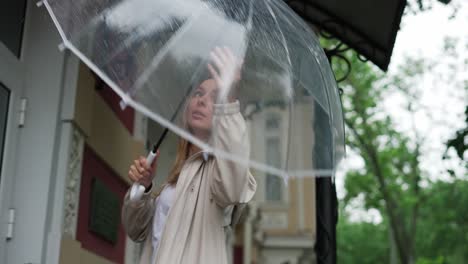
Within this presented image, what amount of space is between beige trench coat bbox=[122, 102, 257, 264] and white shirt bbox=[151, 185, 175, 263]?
0.24 feet

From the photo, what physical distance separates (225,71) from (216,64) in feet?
0.18

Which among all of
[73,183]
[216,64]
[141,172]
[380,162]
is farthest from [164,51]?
[380,162]

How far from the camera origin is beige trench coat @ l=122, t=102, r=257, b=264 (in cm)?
253

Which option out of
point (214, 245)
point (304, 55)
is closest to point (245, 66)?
point (304, 55)

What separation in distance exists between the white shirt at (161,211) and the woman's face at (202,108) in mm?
417

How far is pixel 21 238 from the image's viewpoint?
150 inches

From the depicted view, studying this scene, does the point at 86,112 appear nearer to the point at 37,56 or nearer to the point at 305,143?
the point at 37,56

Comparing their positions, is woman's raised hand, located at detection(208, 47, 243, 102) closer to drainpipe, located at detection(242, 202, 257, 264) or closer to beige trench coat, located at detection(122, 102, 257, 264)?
beige trench coat, located at detection(122, 102, 257, 264)

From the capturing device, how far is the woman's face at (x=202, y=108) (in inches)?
103

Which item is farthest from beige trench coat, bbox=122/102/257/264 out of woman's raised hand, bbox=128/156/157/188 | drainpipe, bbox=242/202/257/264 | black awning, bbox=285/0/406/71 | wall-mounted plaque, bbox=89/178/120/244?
drainpipe, bbox=242/202/257/264

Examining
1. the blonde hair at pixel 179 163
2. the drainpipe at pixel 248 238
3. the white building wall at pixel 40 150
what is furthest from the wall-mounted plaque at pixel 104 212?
the drainpipe at pixel 248 238

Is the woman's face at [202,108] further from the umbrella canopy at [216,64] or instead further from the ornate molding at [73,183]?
the ornate molding at [73,183]

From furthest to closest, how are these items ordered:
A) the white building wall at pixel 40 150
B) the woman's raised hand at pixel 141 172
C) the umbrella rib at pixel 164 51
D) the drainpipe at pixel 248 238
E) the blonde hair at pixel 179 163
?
the drainpipe at pixel 248 238
the white building wall at pixel 40 150
the blonde hair at pixel 179 163
the woman's raised hand at pixel 141 172
the umbrella rib at pixel 164 51

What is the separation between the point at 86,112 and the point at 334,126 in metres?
2.05
